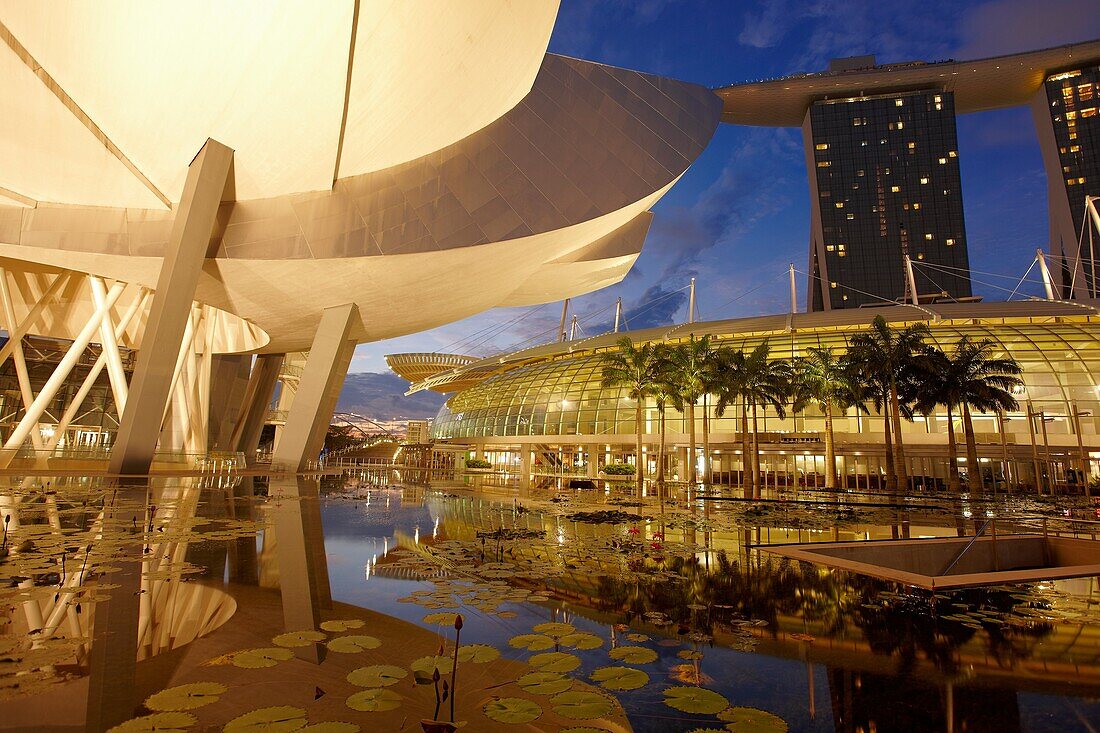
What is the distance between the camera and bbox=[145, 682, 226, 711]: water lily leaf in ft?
9.93

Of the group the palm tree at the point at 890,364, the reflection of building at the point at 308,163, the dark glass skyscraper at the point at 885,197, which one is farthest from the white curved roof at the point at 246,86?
the dark glass skyscraper at the point at 885,197

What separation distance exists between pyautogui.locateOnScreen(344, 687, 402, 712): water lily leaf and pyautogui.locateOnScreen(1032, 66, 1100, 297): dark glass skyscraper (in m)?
124

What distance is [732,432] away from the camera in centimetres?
4772

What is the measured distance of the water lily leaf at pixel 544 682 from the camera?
3.52m

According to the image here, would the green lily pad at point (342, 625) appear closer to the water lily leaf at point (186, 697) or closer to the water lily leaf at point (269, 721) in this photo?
the water lily leaf at point (186, 697)

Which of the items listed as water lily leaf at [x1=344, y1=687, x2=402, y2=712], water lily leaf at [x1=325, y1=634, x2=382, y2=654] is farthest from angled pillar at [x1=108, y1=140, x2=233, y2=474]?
water lily leaf at [x1=344, y1=687, x2=402, y2=712]

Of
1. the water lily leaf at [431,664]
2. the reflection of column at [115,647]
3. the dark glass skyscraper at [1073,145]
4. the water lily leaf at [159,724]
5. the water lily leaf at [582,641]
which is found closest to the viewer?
the water lily leaf at [159,724]

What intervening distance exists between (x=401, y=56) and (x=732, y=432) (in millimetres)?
39583

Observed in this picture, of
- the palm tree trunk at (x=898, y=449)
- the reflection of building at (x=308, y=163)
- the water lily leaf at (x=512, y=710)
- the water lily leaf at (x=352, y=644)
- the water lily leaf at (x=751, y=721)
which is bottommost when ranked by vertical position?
the water lily leaf at (x=751, y=721)

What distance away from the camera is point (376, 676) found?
3.60 metres

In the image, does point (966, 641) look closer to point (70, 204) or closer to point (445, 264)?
point (445, 264)

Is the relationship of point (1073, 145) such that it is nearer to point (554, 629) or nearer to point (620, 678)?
point (554, 629)

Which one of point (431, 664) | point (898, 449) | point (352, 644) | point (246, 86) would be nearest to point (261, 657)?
point (352, 644)

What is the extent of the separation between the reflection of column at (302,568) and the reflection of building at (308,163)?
34.1 ft
